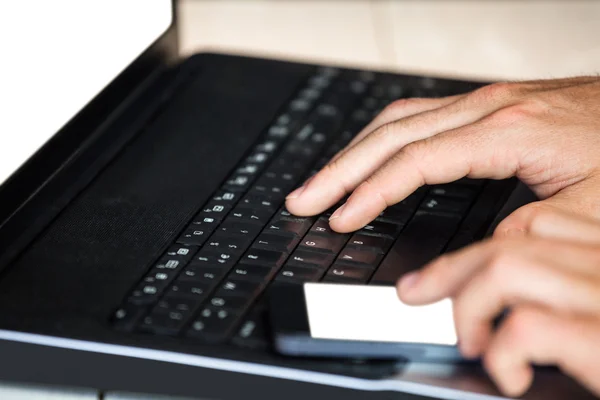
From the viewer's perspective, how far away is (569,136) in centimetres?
59

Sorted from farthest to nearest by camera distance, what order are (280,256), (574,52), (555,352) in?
(574,52)
(280,256)
(555,352)

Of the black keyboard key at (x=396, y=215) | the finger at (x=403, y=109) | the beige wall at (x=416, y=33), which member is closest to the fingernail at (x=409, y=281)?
the black keyboard key at (x=396, y=215)

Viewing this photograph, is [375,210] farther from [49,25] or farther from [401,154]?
[49,25]

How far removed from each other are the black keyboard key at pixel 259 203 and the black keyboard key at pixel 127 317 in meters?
0.13

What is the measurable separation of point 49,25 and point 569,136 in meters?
0.36

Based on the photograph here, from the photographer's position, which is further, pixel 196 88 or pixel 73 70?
pixel 196 88

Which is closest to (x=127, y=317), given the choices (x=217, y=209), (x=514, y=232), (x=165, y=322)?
(x=165, y=322)

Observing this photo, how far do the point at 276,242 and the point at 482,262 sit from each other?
5.7 inches

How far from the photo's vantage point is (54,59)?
583 millimetres

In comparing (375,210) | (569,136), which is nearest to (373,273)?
(375,210)

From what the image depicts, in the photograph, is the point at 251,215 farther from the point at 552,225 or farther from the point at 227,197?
the point at 552,225

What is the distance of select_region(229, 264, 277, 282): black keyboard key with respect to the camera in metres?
0.51

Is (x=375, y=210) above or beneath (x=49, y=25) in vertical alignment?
beneath

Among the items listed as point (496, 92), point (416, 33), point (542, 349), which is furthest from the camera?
point (416, 33)
